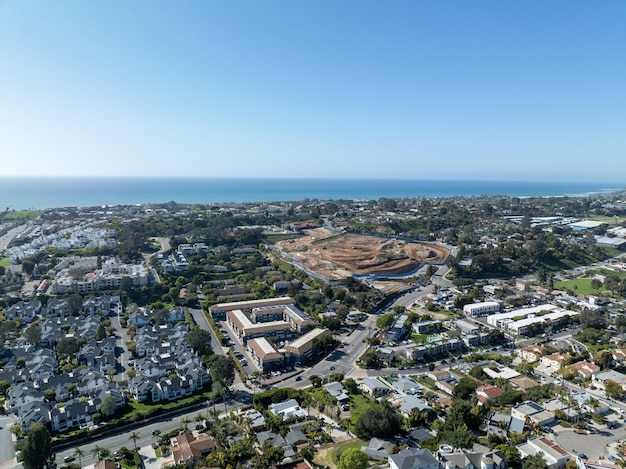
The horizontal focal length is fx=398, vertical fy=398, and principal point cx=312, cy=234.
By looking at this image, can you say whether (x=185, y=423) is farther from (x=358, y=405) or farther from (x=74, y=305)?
(x=74, y=305)

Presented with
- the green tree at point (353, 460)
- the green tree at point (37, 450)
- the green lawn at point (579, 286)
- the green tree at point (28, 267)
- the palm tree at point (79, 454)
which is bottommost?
the green lawn at point (579, 286)

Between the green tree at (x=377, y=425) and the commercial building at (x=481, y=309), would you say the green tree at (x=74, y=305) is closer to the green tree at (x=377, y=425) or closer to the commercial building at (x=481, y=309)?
the green tree at (x=377, y=425)

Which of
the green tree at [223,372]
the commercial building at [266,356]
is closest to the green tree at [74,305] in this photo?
the commercial building at [266,356]

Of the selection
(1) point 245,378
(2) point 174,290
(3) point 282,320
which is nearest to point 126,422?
(1) point 245,378

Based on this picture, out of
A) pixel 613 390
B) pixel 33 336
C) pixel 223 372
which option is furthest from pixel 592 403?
pixel 33 336

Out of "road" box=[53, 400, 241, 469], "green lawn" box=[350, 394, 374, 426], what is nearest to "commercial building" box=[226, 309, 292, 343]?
"road" box=[53, 400, 241, 469]

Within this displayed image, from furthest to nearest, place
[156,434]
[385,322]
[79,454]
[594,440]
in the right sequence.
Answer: [385,322]
[156,434]
[594,440]
[79,454]
